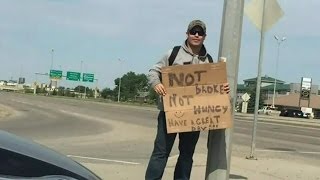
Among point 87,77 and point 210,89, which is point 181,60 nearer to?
point 210,89

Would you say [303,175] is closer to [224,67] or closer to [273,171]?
[273,171]

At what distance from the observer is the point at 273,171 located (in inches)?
387

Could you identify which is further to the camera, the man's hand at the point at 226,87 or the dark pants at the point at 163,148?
the dark pants at the point at 163,148

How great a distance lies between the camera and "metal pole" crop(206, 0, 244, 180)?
17.8ft

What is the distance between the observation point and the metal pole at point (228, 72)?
214 inches

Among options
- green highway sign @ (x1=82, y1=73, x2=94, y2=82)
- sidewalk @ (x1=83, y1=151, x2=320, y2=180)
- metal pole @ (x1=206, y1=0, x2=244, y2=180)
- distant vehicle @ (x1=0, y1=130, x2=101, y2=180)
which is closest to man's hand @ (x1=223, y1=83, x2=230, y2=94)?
metal pole @ (x1=206, y1=0, x2=244, y2=180)

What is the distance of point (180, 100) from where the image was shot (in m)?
5.14

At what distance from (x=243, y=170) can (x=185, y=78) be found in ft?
16.1

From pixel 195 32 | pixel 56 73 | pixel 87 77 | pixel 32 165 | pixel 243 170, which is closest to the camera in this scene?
pixel 32 165

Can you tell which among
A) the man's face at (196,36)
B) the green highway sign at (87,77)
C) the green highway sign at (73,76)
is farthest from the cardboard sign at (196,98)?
the green highway sign at (87,77)

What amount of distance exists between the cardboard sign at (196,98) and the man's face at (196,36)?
0.38 m

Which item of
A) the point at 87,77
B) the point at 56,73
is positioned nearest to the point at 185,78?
the point at 87,77

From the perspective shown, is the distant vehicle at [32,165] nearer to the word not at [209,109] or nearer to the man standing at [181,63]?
the word not at [209,109]

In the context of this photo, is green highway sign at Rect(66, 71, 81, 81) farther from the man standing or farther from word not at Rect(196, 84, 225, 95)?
word not at Rect(196, 84, 225, 95)
